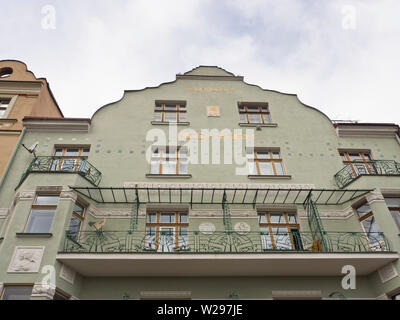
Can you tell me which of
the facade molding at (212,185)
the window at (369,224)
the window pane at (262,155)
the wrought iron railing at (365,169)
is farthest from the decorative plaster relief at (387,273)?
the window pane at (262,155)

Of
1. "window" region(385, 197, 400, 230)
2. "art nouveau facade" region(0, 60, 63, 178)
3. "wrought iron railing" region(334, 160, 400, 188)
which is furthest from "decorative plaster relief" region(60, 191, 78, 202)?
"window" region(385, 197, 400, 230)

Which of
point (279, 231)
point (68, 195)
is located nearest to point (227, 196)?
point (279, 231)

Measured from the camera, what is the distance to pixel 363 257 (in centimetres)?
969

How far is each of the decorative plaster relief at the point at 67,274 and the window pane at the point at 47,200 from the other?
2.32m

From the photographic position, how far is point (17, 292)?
8844mm

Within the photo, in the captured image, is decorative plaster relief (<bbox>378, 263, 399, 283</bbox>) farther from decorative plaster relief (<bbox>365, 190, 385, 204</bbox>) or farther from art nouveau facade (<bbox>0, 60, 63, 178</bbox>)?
art nouveau facade (<bbox>0, 60, 63, 178</bbox>)

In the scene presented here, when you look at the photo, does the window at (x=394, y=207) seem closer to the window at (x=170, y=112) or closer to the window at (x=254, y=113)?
the window at (x=254, y=113)

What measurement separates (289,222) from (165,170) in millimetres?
5301

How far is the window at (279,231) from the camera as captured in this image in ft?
36.4

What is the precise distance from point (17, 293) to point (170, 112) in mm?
9720

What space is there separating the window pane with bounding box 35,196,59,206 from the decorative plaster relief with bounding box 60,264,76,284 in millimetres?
2318

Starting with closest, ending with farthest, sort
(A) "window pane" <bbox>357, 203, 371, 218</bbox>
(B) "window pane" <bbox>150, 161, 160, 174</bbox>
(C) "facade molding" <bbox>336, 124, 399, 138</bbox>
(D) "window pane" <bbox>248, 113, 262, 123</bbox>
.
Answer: (A) "window pane" <bbox>357, 203, 371, 218</bbox> → (B) "window pane" <bbox>150, 161, 160, 174</bbox> → (C) "facade molding" <bbox>336, 124, 399, 138</bbox> → (D) "window pane" <bbox>248, 113, 262, 123</bbox>

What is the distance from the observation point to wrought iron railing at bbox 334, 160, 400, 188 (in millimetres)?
Result: 12727
